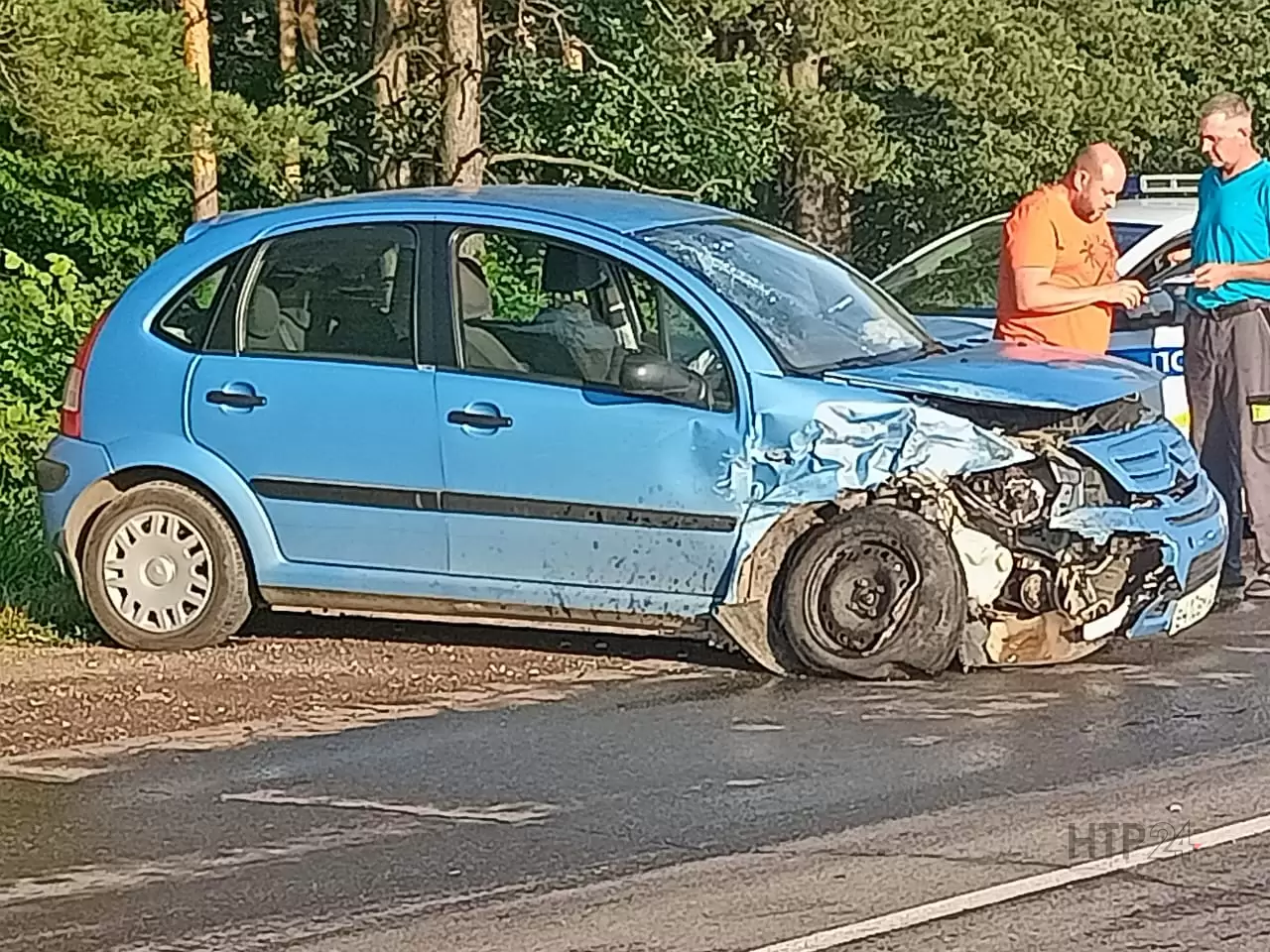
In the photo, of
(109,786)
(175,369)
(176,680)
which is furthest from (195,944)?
(175,369)

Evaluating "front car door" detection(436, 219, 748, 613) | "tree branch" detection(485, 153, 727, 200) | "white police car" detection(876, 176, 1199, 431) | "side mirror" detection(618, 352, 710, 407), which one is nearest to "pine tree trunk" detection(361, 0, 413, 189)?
"tree branch" detection(485, 153, 727, 200)

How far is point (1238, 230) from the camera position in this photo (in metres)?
10.3

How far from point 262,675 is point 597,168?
624 inches

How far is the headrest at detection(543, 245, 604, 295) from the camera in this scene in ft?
29.1

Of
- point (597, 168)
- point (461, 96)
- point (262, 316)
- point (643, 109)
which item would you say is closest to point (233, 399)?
point (262, 316)

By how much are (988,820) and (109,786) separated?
256cm

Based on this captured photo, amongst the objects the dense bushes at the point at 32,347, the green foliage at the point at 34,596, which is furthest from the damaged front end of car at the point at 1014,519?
the dense bushes at the point at 32,347

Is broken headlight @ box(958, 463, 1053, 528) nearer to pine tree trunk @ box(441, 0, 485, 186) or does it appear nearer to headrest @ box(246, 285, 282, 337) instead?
headrest @ box(246, 285, 282, 337)

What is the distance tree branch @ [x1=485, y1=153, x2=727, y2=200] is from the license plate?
1444cm

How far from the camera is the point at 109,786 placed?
7.12 meters

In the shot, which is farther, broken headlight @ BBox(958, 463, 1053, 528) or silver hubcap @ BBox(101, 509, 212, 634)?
silver hubcap @ BBox(101, 509, 212, 634)

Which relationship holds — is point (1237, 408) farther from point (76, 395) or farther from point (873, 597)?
point (76, 395)

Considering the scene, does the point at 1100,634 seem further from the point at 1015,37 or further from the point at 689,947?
the point at 1015,37

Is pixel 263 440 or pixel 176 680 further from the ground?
pixel 263 440
